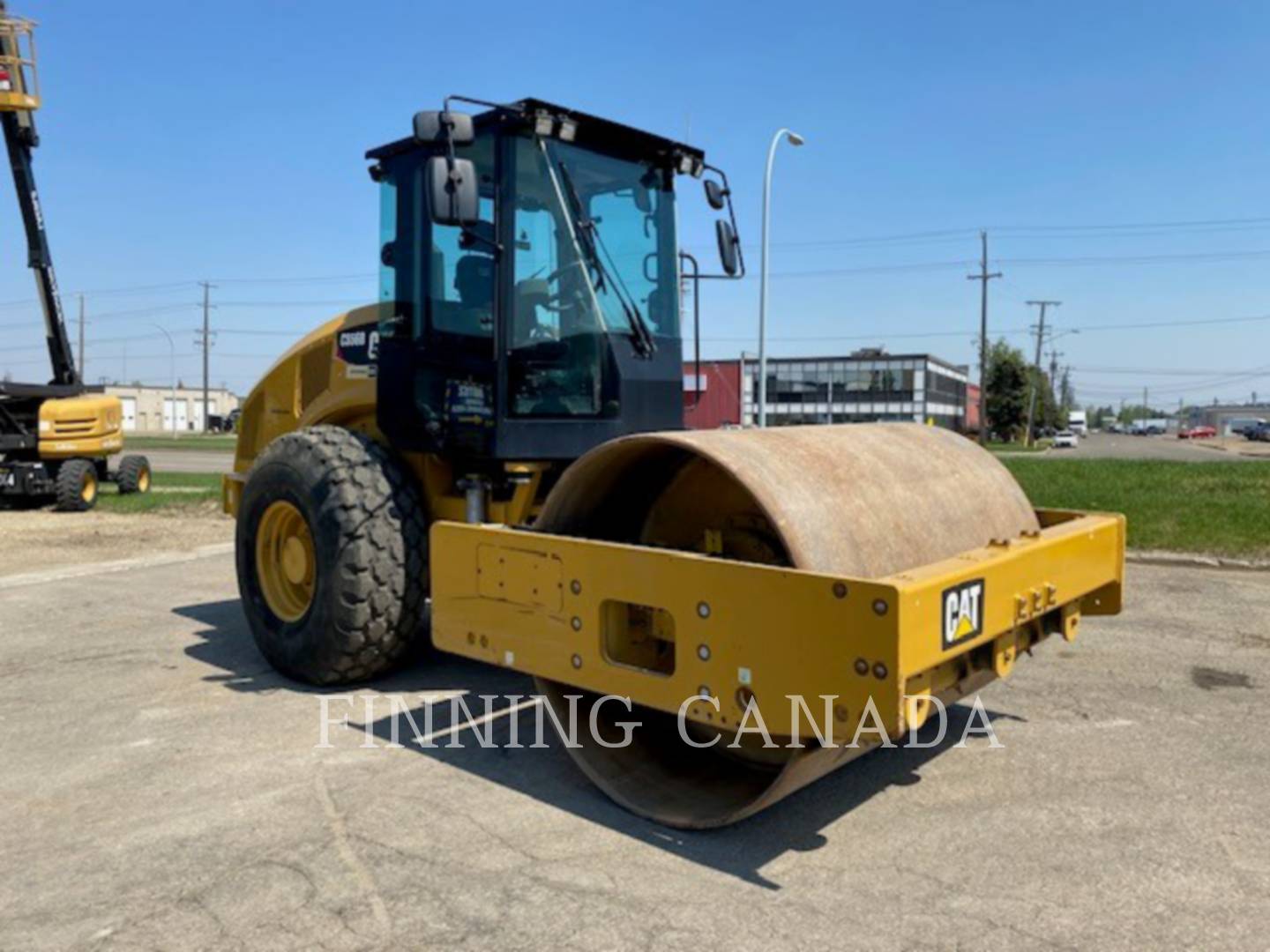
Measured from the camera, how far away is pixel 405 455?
543 centimetres

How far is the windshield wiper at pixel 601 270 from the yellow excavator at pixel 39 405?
1289 cm

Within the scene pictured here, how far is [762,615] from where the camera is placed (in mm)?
3105

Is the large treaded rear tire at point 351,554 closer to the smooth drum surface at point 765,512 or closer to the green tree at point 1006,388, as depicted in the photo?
the smooth drum surface at point 765,512

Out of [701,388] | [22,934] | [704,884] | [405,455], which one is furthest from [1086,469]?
[22,934]

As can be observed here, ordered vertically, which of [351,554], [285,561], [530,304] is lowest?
[285,561]

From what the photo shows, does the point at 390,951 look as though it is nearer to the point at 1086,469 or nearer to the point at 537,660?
the point at 537,660

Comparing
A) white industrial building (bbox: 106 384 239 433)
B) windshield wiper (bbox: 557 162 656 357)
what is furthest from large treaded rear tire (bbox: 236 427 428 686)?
white industrial building (bbox: 106 384 239 433)

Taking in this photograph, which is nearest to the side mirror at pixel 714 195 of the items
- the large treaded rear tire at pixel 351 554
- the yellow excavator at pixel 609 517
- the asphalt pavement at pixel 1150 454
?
the yellow excavator at pixel 609 517

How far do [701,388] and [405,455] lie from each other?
169cm

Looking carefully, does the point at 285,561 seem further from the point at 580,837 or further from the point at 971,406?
the point at 971,406

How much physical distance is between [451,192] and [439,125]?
1.02ft

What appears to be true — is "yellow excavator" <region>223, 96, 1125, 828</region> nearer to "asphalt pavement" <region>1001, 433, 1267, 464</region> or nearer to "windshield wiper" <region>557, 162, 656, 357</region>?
"windshield wiper" <region>557, 162, 656, 357</region>

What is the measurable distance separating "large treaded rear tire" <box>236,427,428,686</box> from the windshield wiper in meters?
1.41

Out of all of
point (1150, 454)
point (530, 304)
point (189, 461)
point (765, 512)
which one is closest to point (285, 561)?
point (530, 304)
